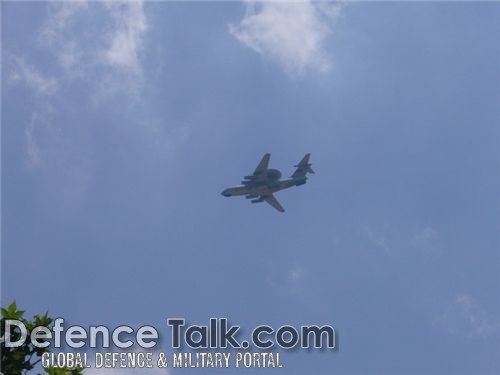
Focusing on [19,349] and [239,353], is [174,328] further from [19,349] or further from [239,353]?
[19,349]

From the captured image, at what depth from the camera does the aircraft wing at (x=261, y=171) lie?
76.2m

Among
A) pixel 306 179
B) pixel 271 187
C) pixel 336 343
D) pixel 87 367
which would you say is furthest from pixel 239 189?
pixel 87 367

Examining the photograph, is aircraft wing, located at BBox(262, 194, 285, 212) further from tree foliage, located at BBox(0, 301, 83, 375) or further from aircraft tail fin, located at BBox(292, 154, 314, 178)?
tree foliage, located at BBox(0, 301, 83, 375)

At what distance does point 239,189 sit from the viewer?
79.4 meters

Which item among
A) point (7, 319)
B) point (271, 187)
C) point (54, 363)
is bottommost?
point (54, 363)

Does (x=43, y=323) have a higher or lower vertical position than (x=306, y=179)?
lower

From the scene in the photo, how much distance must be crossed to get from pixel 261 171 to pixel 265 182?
5.91ft

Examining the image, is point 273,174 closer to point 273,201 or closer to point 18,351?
point 273,201

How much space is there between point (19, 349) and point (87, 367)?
3.82 meters

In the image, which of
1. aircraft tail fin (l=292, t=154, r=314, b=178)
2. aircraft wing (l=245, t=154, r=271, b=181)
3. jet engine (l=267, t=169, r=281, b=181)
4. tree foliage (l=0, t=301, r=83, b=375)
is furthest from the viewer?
aircraft tail fin (l=292, t=154, r=314, b=178)

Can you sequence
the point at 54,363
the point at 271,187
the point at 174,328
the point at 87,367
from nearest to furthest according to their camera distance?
the point at 54,363 < the point at 87,367 < the point at 174,328 < the point at 271,187

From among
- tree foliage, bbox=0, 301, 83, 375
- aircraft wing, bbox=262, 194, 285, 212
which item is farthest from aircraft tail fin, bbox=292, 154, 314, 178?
tree foliage, bbox=0, 301, 83, 375

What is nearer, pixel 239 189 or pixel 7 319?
pixel 7 319

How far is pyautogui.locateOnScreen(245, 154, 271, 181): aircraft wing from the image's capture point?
7625cm
